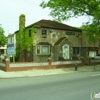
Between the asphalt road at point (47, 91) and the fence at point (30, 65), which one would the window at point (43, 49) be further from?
the asphalt road at point (47, 91)

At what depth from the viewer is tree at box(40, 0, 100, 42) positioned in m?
23.0

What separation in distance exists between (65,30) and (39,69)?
15365 millimetres

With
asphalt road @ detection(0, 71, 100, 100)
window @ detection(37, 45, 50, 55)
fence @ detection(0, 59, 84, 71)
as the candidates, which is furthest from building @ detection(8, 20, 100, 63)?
asphalt road @ detection(0, 71, 100, 100)

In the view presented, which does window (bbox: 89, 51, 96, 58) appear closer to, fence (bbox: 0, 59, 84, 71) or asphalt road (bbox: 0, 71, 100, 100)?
fence (bbox: 0, 59, 84, 71)

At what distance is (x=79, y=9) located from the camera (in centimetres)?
2467

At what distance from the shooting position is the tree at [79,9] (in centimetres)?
2295

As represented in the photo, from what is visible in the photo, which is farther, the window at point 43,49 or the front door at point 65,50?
the front door at point 65,50

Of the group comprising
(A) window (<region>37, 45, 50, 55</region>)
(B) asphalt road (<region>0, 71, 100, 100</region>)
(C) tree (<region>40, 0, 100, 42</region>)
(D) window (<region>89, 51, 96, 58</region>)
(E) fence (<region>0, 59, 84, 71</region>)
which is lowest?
(B) asphalt road (<region>0, 71, 100, 100</region>)

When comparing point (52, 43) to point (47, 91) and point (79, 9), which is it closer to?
point (79, 9)

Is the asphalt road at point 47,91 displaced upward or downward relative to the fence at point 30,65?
downward

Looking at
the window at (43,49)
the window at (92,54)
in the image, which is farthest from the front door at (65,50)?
the window at (92,54)

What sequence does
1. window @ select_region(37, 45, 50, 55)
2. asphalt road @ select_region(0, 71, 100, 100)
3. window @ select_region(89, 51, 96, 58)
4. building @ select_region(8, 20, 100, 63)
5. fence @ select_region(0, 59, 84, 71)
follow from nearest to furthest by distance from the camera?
asphalt road @ select_region(0, 71, 100, 100), fence @ select_region(0, 59, 84, 71), building @ select_region(8, 20, 100, 63), window @ select_region(37, 45, 50, 55), window @ select_region(89, 51, 96, 58)

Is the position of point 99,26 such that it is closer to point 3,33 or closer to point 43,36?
point 43,36

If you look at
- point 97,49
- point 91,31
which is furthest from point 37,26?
point 97,49
